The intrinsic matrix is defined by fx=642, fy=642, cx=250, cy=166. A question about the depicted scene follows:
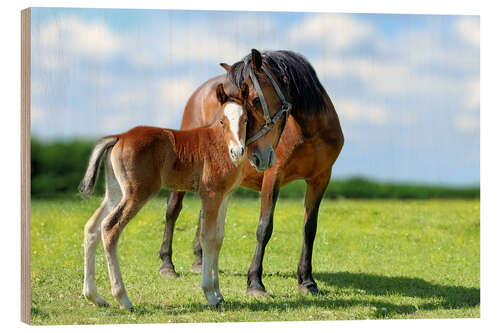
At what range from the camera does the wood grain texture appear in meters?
6.13

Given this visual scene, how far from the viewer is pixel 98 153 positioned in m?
5.90

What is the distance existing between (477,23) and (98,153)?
4933 millimetres

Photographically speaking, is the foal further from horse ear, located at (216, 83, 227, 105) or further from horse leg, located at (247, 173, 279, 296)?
horse leg, located at (247, 173, 279, 296)

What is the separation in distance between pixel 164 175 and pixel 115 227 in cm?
67

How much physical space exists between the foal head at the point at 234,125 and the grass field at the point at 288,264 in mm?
1574

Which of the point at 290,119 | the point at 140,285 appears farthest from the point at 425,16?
the point at 140,285

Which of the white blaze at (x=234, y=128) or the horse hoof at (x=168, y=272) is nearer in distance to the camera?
the white blaze at (x=234, y=128)

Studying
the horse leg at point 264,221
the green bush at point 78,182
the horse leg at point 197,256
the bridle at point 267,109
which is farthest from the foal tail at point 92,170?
the horse leg at point 197,256

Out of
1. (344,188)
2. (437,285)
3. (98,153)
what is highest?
(98,153)

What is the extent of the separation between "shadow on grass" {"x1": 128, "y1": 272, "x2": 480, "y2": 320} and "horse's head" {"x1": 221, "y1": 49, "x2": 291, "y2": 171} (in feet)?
4.88

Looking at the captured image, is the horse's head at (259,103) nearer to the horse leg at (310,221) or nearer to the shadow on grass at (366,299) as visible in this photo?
the horse leg at (310,221)

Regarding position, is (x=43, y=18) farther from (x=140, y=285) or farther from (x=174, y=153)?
(x=140, y=285)

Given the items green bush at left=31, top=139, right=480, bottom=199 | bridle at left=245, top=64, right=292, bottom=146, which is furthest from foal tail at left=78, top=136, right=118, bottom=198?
bridle at left=245, top=64, right=292, bottom=146

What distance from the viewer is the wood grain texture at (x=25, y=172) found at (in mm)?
6133
